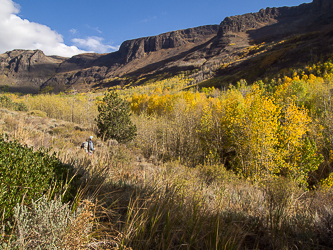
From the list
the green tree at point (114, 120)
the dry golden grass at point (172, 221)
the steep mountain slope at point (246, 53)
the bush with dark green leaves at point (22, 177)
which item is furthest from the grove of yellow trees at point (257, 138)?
the steep mountain slope at point (246, 53)

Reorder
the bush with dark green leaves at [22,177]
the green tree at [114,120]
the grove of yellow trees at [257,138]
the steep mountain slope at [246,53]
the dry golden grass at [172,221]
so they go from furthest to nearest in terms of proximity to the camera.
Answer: the steep mountain slope at [246,53], the green tree at [114,120], the grove of yellow trees at [257,138], the bush with dark green leaves at [22,177], the dry golden grass at [172,221]

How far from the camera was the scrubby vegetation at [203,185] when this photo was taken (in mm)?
1695

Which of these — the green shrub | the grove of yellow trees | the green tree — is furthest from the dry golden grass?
the green tree

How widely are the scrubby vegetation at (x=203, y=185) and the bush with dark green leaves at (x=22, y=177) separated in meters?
0.14

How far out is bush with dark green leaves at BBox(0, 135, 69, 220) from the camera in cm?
184

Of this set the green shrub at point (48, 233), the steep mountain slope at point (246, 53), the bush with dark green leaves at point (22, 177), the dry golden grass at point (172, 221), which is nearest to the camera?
the green shrub at point (48, 233)

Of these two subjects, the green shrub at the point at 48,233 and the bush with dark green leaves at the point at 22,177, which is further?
the bush with dark green leaves at the point at 22,177

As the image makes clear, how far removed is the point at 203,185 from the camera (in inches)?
150

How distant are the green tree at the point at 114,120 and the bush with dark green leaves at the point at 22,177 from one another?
11.0 metres

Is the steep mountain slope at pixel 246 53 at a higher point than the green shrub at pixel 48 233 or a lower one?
higher

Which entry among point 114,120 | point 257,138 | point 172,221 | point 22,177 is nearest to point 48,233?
point 22,177

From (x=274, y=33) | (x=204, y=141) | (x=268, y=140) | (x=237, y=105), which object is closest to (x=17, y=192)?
(x=268, y=140)

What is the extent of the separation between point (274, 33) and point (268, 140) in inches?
7322

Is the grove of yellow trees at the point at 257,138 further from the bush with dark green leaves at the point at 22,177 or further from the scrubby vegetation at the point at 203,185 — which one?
the bush with dark green leaves at the point at 22,177
